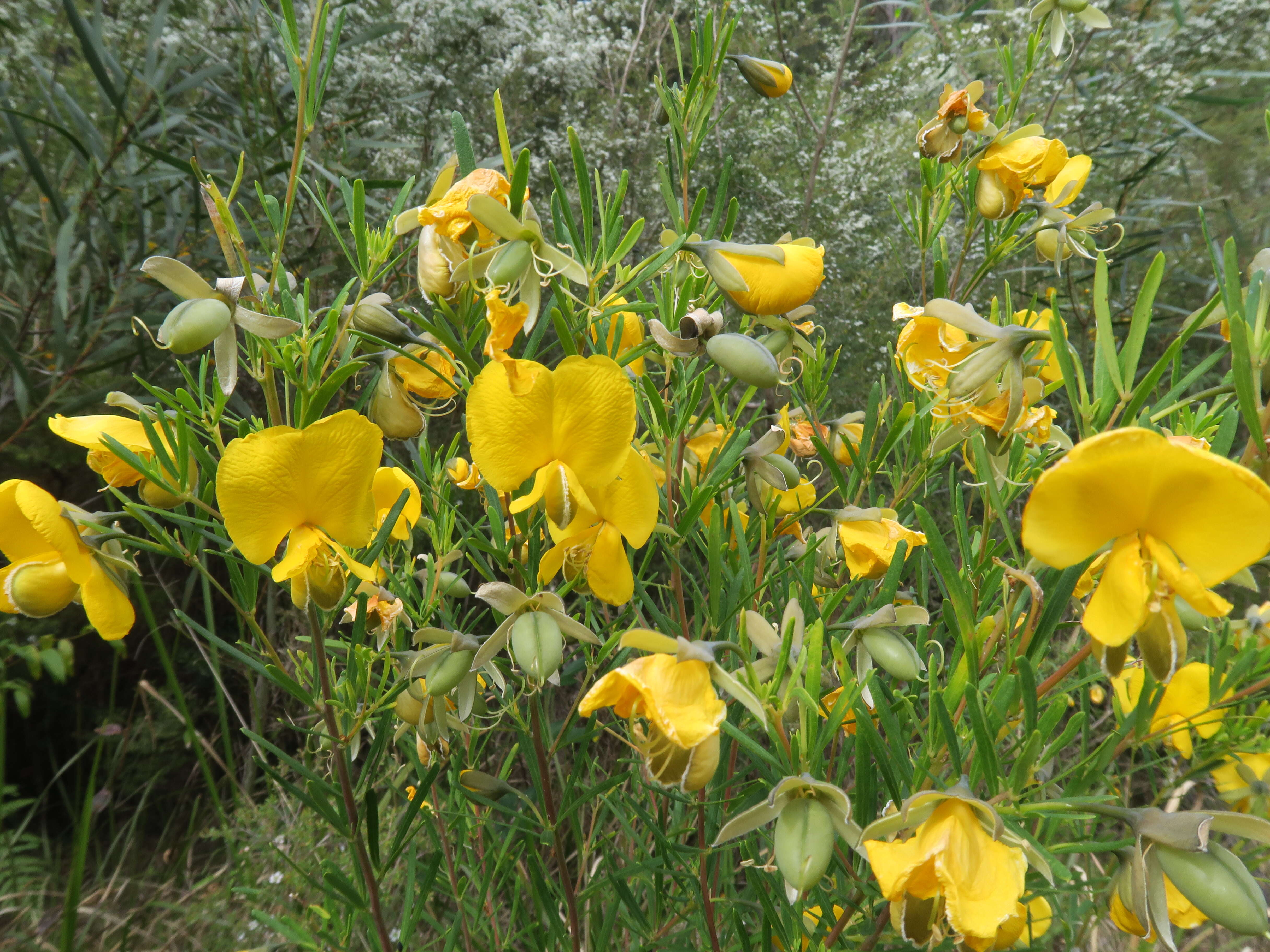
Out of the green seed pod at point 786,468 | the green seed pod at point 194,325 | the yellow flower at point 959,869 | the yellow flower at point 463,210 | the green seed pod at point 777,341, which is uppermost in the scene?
the yellow flower at point 463,210

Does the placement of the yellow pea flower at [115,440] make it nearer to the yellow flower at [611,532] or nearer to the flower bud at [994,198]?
the yellow flower at [611,532]

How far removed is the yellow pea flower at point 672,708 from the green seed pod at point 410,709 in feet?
0.89

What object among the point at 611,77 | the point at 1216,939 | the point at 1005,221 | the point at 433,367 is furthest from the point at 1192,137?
the point at 433,367

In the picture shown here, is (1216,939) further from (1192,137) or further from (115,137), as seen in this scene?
(115,137)

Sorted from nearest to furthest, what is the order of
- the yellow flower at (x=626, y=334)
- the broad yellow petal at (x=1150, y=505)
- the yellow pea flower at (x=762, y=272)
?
the broad yellow petal at (x=1150, y=505) → the yellow pea flower at (x=762, y=272) → the yellow flower at (x=626, y=334)

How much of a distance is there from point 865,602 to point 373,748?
24.0 inches

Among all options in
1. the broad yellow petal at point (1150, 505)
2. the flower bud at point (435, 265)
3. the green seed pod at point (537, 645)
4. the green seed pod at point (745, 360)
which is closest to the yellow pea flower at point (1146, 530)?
the broad yellow petal at point (1150, 505)

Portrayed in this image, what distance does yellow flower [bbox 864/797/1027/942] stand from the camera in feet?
1.45

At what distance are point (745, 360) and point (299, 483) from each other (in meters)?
0.38

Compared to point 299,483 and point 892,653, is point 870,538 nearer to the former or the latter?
point 892,653

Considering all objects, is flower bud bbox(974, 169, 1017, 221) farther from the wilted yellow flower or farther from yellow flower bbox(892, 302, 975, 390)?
yellow flower bbox(892, 302, 975, 390)

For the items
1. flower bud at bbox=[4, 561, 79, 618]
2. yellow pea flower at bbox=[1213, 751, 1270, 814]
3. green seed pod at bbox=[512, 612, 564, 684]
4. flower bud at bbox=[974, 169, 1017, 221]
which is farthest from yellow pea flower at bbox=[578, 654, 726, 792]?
flower bud at bbox=[974, 169, 1017, 221]

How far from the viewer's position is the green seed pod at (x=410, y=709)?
0.71m

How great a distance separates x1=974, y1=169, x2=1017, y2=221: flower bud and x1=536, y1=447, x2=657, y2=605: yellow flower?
654 millimetres
